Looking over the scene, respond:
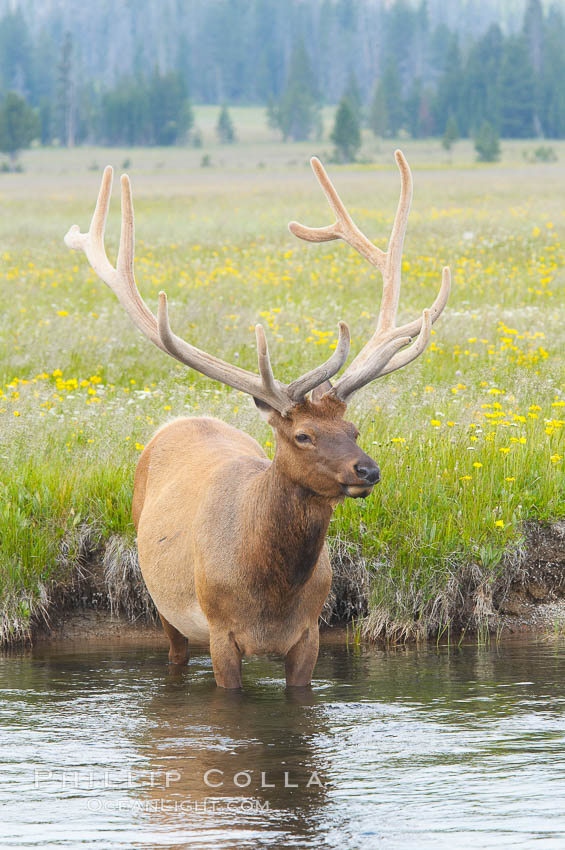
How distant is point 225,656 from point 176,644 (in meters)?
1.09

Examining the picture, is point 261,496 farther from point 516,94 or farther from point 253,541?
point 516,94

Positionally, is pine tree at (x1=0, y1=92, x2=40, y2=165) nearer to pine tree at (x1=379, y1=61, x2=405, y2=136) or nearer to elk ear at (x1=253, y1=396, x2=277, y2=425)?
pine tree at (x1=379, y1=61, x2=405, y2=136)

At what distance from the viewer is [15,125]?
4643 inches

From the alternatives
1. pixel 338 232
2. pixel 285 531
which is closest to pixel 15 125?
pixel 338 232

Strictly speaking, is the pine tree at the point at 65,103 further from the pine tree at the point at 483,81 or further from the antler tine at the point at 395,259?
the antler tine at the point at 395,259

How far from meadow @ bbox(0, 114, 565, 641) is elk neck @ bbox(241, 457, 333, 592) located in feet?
6.30

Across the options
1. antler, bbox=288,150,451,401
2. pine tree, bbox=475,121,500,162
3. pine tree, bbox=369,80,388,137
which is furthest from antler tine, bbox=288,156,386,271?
pine tree, bbox=369,80,388,137

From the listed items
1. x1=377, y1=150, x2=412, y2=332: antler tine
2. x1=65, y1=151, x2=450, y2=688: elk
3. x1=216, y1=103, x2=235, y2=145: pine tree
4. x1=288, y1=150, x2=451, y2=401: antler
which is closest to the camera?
x1=65, y1=151, x2=450, y2=688: elk

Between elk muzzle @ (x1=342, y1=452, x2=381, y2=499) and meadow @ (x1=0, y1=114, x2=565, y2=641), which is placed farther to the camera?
meadow @ (x1=0, y1=114, x2=565, y2=641)

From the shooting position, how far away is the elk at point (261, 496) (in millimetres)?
6145

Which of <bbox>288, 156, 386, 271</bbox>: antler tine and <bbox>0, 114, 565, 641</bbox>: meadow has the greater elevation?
<bbox>288, 156, 386, 271</bbox>: antler tine

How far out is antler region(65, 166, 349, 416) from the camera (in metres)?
6.06

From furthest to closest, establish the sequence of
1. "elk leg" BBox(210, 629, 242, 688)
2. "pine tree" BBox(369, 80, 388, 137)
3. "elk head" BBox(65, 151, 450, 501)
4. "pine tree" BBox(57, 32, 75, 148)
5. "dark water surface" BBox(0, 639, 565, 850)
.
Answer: "pine tree" BBox(57, 32, 75, 148) → "pine tree" BBox(369, 80, 388, 137) → "elk leg" BBox(210, 629, 242, 688) → "elk head" BBox(65, 151, 450, 501) → "dark water surface" BBox(0, 639, 565, 850)

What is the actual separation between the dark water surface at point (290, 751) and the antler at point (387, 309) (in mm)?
1701
